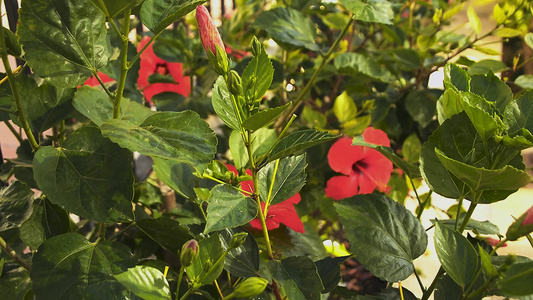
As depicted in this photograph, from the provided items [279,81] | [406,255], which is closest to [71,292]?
[406,255]

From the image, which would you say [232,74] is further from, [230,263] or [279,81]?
[279,81]

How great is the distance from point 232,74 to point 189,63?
0.68 metres

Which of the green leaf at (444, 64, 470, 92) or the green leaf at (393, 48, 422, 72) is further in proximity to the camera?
the green leaf at (393, 48, 422, 72)

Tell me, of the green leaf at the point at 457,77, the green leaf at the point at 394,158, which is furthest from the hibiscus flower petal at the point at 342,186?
the green leaf at the point at 457,77

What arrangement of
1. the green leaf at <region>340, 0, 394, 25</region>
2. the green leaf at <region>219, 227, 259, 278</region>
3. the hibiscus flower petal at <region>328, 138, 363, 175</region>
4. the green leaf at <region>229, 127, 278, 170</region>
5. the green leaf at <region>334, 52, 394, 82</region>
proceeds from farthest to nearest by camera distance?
the green leaf at <region>334, 52, 394, 82</region>, the hibiscus flower petal at <region>328, 138, 363, 175</region>, the green leaf at <region>340, 0, 394, 25</region>, the green leaf at <region>229, 127, 278, 170</region>, the green leaf at <region>219, 227, 259, 278</region>

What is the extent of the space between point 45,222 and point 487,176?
0.54 m

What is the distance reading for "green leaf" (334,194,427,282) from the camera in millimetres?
610

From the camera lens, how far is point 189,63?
3.69 ft

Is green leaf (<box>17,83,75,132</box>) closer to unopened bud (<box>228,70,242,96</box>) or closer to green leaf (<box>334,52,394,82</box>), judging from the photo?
unopened bud (<box>228,70,242,96</box>)

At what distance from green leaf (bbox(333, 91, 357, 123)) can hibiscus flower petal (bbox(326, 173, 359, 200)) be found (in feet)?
0.50

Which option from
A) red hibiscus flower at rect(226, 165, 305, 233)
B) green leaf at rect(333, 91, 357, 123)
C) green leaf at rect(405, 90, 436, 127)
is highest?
red hibiscus flower at rect(226, 165, 305, 233)

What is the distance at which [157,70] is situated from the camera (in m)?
1.19

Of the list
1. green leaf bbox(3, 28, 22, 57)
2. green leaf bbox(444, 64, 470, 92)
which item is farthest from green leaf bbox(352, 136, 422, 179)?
green leaf bbox(3, 28, 22, 57)

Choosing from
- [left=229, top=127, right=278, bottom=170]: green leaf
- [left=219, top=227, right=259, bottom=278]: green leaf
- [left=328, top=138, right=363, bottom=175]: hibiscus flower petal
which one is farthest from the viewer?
[left=328, top=138, right=363, bottom=175]: hibiscus flower petal
